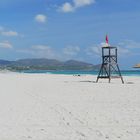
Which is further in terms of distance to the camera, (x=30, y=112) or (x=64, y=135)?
(x=30, y=112)

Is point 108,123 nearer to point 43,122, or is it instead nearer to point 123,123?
point 123,123

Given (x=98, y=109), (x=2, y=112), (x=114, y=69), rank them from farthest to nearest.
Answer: (x=114, y=69), (x=98, y=109), (x=2, y=112)

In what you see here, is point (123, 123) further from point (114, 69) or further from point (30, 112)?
point (114, 69)

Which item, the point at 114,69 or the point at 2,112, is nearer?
the point at 2,112

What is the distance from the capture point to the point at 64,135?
22.4ft

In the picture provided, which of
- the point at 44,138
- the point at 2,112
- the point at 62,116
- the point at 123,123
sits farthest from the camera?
the point at 2,112

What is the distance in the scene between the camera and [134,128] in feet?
24.4

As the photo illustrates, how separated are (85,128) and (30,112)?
292 centimetres

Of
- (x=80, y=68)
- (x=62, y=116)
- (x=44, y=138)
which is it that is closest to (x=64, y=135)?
(x=44, y=138)

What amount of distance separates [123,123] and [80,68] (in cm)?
17136

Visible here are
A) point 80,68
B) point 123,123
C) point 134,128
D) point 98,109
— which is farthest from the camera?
point 80,68

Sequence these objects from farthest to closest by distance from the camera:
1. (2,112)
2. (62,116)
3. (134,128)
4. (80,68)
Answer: (80,68) < (2,112) < (62,116) < (134,128)

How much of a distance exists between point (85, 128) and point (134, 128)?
1033 millimetres

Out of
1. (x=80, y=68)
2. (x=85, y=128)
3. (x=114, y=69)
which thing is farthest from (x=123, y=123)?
(x=80, y=68)
